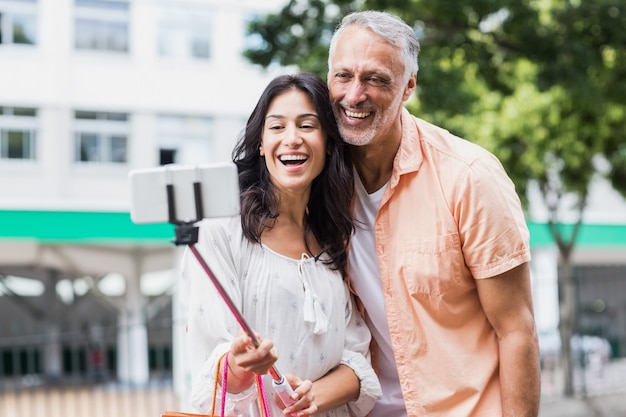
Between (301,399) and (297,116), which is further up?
(297,116)

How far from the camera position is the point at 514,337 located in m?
2.96

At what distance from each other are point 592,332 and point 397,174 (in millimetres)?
14361

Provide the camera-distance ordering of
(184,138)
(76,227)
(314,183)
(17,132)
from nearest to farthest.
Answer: (314,183) < (76,227) < (17,132) < (184,138)

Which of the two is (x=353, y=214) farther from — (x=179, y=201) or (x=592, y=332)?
(x=592, y=332)

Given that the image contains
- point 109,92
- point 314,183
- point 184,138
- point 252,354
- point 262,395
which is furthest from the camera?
point 184,138

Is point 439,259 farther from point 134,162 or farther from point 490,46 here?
point 134,162

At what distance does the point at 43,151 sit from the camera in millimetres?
19469

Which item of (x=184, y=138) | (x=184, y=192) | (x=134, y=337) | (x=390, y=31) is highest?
(x=184, y=138)

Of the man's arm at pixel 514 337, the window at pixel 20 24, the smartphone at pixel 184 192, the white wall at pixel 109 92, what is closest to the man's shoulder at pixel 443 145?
the man's arm at pixel 514 337

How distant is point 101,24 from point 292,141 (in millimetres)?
18035

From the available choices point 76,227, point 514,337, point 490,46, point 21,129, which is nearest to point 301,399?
point 514,337

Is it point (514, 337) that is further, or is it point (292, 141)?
point (514, 337)

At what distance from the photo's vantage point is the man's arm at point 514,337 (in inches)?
116

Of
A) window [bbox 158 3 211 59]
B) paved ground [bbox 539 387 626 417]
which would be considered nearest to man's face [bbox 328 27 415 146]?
paved ground [bbox 539 387 626 417]
